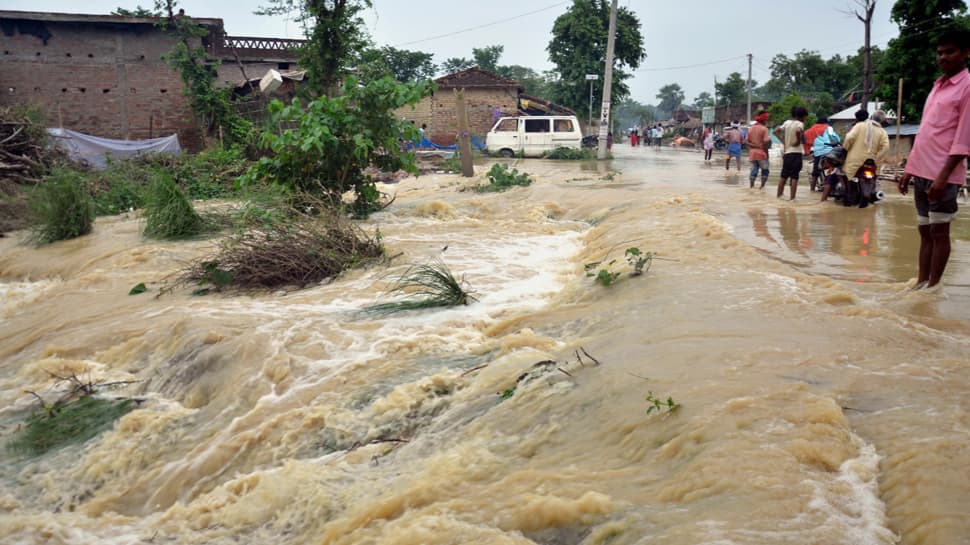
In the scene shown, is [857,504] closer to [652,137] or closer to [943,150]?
[943,150]

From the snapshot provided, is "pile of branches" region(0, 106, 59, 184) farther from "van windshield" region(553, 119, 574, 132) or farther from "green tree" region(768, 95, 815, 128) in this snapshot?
"green tree" region(768, 95, 815, 128)

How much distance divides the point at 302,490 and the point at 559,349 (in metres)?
1.83

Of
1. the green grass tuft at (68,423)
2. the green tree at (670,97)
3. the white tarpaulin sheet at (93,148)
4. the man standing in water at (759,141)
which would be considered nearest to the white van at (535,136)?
the white tarpaulin sheet at (93,148)

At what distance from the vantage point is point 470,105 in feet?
103

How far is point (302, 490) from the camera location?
11.1 ft

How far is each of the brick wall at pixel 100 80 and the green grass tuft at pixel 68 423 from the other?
17303 millimetres

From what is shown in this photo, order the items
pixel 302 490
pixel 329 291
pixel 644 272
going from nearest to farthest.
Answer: pixel 302 490
pixel 644 272
pixel 329 291

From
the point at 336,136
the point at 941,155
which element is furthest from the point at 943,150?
the point at 336,136

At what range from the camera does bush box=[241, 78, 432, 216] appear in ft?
30.8

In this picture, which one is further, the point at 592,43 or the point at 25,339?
the point at 592,43

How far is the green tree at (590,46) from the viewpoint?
128 feet

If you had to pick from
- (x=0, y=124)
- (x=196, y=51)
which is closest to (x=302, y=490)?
(x=0, y=124)

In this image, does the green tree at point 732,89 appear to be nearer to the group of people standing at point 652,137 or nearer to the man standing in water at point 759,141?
the group of people standing at point 652,137

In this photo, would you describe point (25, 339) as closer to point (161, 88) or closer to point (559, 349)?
point (559, 349)
